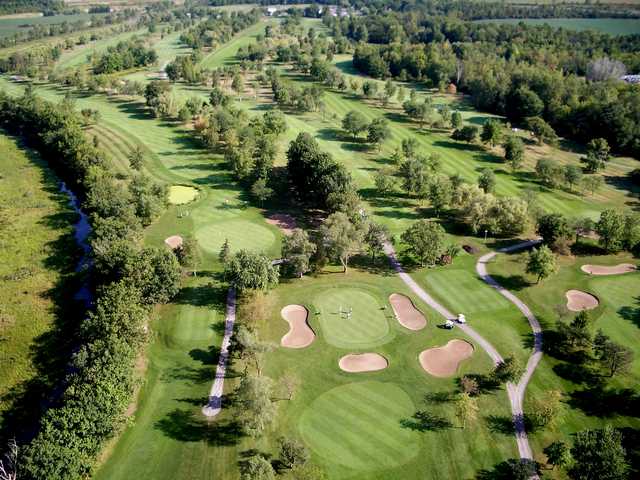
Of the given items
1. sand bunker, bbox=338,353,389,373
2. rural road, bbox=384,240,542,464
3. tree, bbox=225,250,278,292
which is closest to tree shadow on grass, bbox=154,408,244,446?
sand bunker, bbox=338,353,389,373

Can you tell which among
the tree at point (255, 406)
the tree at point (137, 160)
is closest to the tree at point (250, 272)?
the tree at point (255, 406)

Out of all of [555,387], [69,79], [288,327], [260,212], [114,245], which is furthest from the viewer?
[69,79]

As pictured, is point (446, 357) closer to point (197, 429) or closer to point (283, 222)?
point (197, 429)

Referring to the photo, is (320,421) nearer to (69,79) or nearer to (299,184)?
(299,184)

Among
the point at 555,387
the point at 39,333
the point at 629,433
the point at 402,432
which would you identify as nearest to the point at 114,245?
the point at 39,333

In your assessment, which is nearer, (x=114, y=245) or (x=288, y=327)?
(x=288, y=327)

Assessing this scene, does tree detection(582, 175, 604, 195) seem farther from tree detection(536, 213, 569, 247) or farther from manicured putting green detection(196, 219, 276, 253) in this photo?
manicured putting green detection(196, 219, 276, 253)
